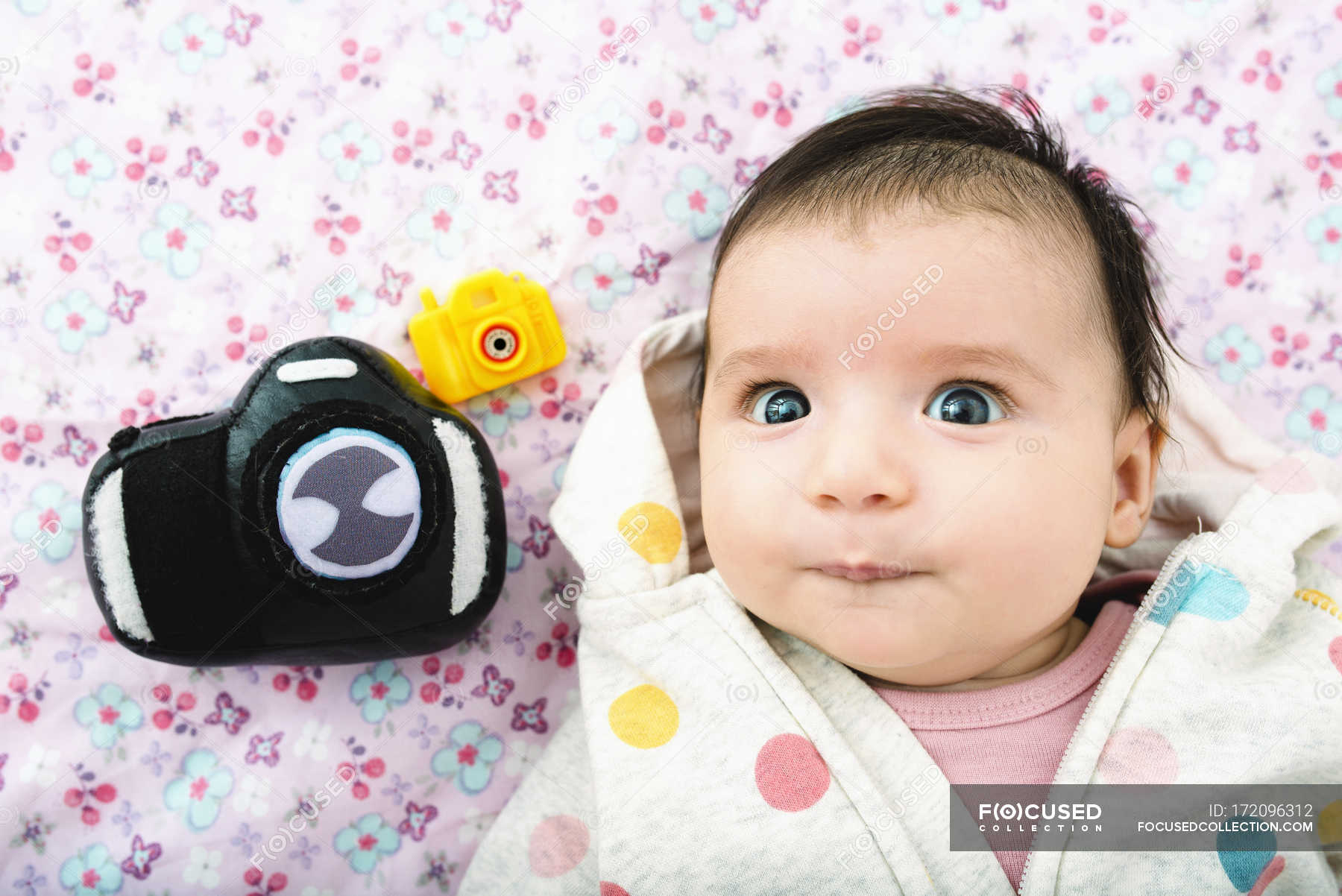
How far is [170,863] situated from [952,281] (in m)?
1.12

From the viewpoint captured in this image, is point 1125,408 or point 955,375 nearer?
point 955,375

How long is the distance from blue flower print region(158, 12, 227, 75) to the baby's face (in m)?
0.84

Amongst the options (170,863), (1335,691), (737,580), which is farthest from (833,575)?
(170,863)

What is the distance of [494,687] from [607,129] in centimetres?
76

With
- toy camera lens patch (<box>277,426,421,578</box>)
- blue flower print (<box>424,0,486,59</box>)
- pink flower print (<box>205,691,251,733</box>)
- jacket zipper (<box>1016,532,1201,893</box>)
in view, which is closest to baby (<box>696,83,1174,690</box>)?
jacket zipper (<box>1016,532,1201,893</box>)

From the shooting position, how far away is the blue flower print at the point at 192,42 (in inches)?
50.4

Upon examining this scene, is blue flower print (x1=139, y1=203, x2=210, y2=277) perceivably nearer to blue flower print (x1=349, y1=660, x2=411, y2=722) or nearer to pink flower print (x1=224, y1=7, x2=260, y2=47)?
pink flower print (x1=224, y1=7, x2=260, y2=47)

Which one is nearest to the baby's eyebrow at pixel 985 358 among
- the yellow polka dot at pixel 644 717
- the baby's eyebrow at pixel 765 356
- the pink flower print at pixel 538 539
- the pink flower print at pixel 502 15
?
the baby's eyebrow at pixel 765 356

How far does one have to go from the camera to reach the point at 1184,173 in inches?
53.7

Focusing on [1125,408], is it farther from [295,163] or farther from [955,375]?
[295,163]

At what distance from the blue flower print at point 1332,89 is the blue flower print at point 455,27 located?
45.9 inches

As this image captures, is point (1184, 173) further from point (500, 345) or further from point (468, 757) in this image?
point (468, 757)

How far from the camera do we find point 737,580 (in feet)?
3.28

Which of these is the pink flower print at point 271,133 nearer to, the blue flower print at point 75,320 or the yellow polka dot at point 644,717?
the blue flower print at point 75,320
